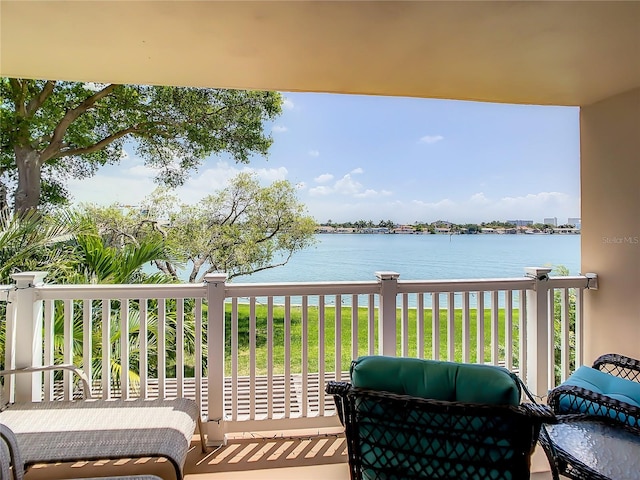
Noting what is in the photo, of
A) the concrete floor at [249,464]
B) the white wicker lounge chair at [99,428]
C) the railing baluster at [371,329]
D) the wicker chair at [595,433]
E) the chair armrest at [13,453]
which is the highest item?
the railing baluster at [371,329]

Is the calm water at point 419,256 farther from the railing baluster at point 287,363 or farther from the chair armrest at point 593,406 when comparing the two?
the chair armrest at point 593,406

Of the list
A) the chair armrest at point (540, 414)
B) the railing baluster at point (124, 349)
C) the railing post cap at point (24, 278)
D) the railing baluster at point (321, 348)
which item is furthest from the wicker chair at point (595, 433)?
the railing post cap at point (24, 278)

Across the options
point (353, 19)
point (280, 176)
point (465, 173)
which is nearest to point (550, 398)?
point (353, 19)

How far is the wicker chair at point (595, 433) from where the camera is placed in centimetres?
138

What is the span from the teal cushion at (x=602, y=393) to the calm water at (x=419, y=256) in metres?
3.94

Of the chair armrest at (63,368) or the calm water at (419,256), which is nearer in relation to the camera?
the chair armrest at (63,368)

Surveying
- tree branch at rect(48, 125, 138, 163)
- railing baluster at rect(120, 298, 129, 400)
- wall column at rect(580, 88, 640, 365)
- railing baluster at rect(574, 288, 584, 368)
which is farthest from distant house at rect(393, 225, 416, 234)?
railing baluster at rect(120, 298, 129, 400)

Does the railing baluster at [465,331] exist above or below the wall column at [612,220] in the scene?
below

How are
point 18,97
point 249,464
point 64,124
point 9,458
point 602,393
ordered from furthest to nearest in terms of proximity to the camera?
point 64,124 → point 18,97 → point 249,464 → point 602,393 → point 9,458

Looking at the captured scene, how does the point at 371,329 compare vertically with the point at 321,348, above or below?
above

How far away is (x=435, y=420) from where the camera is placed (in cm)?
111

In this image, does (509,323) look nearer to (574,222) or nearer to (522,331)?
(522,331)

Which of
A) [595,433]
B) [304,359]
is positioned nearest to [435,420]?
[595,433]

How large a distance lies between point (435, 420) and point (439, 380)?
5.0 inches
